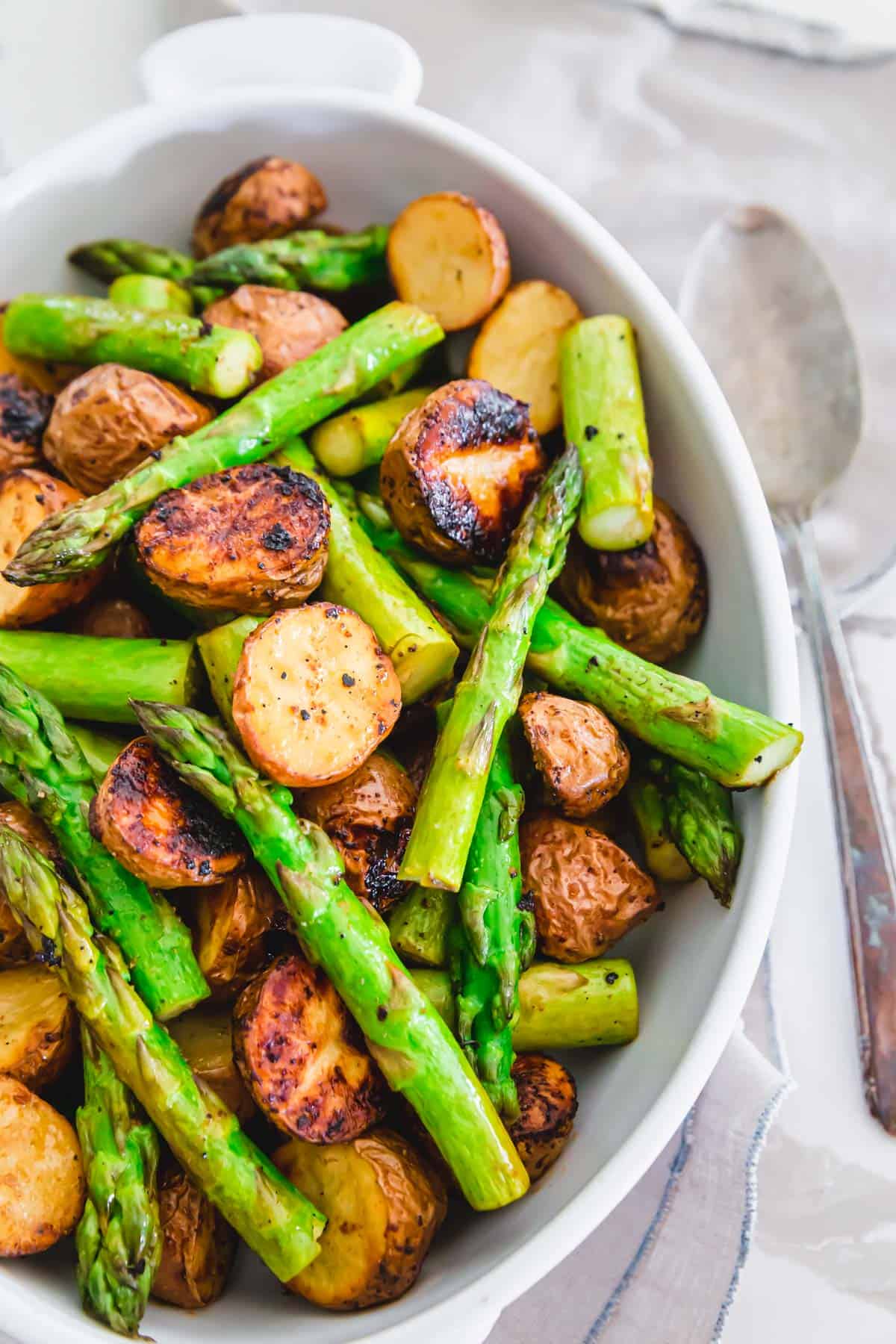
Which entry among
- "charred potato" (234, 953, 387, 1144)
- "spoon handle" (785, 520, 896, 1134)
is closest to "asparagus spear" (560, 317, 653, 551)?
"spoon handle" (785, 520, 896, 1134)

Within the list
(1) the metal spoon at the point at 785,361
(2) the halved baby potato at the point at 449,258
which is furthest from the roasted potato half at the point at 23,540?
(1) the metal spoon at the point at 785,361

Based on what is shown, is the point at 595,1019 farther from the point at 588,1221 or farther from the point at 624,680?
the point at 624,680

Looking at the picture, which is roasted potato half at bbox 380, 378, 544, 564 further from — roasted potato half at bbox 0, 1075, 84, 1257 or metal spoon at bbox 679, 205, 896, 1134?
roasted potato half at bbox 0, 1075, 84, 1257

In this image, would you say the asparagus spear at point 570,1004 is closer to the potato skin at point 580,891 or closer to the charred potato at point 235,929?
the potato skin at point 580,891

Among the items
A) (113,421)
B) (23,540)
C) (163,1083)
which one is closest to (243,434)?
(113,421)

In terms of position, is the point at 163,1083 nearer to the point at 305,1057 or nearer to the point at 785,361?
the point at 305,1057

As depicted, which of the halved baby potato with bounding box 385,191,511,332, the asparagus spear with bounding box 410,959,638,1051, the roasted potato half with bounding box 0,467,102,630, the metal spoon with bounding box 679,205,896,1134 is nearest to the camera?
the asparagus spear with bounding box 410,959,638,1051

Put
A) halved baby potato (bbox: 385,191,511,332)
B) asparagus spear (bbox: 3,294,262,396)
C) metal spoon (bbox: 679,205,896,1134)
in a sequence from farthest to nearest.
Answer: metal spoon (bbox: 679,205,896,1134), halved baby potato (bbox: 385,191,511,332), asparagus spear (bbox: 3,294,262,396)
